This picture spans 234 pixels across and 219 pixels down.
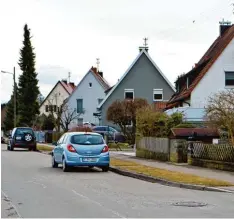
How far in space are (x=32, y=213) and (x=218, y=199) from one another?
464 cm

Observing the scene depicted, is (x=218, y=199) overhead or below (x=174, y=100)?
below

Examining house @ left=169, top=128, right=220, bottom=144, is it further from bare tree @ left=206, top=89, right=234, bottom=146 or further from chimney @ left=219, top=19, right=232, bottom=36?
chimney @ left=219, top=19, right=232, bottom=36

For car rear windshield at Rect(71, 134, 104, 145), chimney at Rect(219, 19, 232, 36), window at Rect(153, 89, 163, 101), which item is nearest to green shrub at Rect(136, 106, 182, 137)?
car rear windshield at Rect(71, 134, 104, 145)

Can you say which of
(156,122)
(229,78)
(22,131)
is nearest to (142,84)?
(229,78)

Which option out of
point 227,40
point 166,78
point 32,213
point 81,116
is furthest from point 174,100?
point 32,213

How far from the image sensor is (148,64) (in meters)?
60.9

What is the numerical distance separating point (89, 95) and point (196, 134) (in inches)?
1933

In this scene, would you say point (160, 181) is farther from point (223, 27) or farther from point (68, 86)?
point (68, 86)

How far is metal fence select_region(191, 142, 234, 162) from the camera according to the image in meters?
21.2

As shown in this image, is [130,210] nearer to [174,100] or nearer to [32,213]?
[32,213]

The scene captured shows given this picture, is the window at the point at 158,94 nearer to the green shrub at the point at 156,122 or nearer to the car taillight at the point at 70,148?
the green shrub at the point at 156,122

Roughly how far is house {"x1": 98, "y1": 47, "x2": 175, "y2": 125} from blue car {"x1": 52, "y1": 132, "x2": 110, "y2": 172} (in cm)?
3766

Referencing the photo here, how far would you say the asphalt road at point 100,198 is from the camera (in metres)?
11.2

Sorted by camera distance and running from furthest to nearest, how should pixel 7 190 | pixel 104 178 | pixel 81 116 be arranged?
pixel 81 116, pixel 104 178, pixel 7 190
